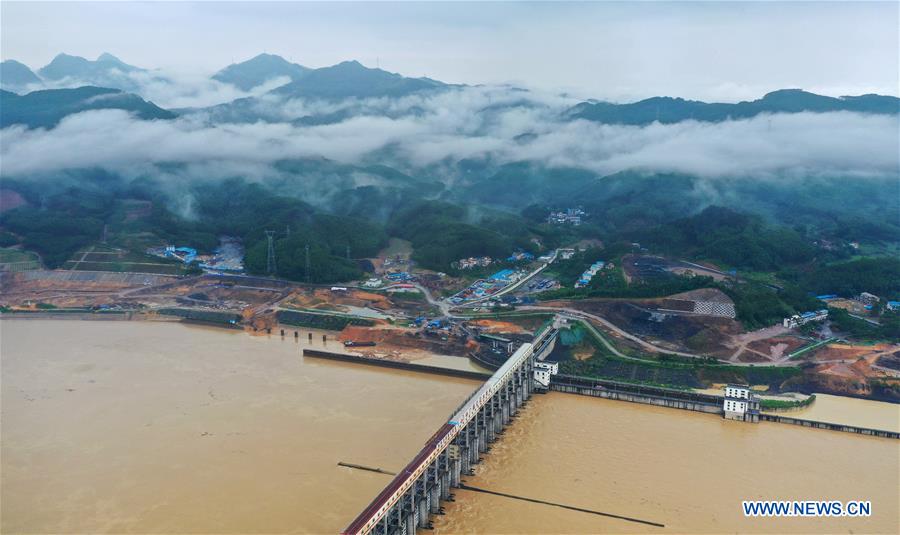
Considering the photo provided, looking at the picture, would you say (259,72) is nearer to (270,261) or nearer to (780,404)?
(270,261)

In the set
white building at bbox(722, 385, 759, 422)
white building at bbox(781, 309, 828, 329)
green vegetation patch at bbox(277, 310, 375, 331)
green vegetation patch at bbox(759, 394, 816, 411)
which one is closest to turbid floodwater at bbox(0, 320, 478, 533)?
green vegetation patch at bbox(277, 310, 375, 331)

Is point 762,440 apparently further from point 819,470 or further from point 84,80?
point 84,80

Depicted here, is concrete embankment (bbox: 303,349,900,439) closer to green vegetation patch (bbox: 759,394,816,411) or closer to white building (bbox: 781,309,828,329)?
green vegetation patch (bbox: 759,394,816,411)

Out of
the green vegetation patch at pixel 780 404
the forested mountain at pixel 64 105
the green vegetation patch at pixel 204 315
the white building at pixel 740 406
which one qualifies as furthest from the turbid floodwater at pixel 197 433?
the forested mountain at pixel 64 105

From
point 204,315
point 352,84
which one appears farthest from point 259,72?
point 204,315

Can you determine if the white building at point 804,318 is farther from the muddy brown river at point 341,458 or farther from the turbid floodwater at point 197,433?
the turbid floodwater at point 197,433

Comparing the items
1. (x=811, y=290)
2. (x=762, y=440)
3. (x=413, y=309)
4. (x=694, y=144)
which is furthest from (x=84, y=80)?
(x=762, y=440)
